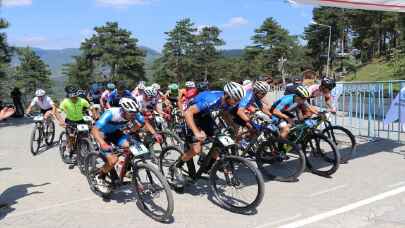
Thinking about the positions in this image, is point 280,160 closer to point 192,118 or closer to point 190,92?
point 192,118

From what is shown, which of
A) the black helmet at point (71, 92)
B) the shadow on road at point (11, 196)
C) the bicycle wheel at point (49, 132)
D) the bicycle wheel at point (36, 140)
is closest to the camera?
the shadow on road at point (11, 196)

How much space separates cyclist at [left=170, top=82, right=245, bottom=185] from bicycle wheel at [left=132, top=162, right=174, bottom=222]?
2.77ft

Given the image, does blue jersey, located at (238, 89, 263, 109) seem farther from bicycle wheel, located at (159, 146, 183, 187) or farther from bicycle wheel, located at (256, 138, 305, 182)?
bicycle wheel, located at (159, 146, 183, 187)

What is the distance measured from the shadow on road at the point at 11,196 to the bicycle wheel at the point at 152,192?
1.93 meters

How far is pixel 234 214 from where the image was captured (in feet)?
21.4

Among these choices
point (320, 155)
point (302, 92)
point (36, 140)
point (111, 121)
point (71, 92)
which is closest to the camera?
point (111, 121)

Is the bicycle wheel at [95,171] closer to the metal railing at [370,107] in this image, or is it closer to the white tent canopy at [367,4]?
the white tent canopy at [367,4]

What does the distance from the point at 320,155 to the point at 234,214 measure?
2995 mm

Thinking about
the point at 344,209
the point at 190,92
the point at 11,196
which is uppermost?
the point at 190,92

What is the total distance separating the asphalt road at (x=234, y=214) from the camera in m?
6.22

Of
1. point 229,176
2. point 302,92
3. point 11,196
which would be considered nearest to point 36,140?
point 11,196

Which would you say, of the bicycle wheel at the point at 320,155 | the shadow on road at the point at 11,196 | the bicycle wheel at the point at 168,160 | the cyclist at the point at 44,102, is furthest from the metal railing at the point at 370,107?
the shadow on road at the point at 11,196

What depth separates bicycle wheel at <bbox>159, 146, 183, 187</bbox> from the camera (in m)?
7.59

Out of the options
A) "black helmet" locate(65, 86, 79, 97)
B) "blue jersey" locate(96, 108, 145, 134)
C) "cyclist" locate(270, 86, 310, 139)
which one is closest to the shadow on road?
"blue jersey" locate(96, 108, 145, 134)
